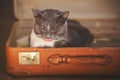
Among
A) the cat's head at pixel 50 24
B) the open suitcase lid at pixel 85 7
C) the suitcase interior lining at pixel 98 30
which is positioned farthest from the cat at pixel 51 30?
the open suitcase lid at pixel 85 7

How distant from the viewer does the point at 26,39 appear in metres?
1.38

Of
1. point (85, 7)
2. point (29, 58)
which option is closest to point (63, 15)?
point (29, 58)

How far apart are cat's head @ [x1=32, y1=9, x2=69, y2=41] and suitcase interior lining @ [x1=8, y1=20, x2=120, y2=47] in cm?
20

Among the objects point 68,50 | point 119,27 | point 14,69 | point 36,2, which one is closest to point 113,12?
point 119,27

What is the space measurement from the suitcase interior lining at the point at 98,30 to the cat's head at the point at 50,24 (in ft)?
0.64

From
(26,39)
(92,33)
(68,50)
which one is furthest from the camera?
(92,33)

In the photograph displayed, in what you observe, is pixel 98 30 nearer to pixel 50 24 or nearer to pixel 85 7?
pixel 85 7

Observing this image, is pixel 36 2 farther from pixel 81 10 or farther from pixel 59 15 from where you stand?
pixel 59 15

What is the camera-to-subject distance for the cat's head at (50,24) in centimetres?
118

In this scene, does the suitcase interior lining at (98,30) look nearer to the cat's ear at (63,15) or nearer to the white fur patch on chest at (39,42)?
the white fur patch on chest at (39,42)

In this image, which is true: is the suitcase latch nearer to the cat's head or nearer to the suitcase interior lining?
the cat's head

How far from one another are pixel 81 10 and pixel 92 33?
125 millimetres

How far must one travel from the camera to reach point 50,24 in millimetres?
1182

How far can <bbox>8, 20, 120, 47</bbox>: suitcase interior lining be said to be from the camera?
1421 millimetres
